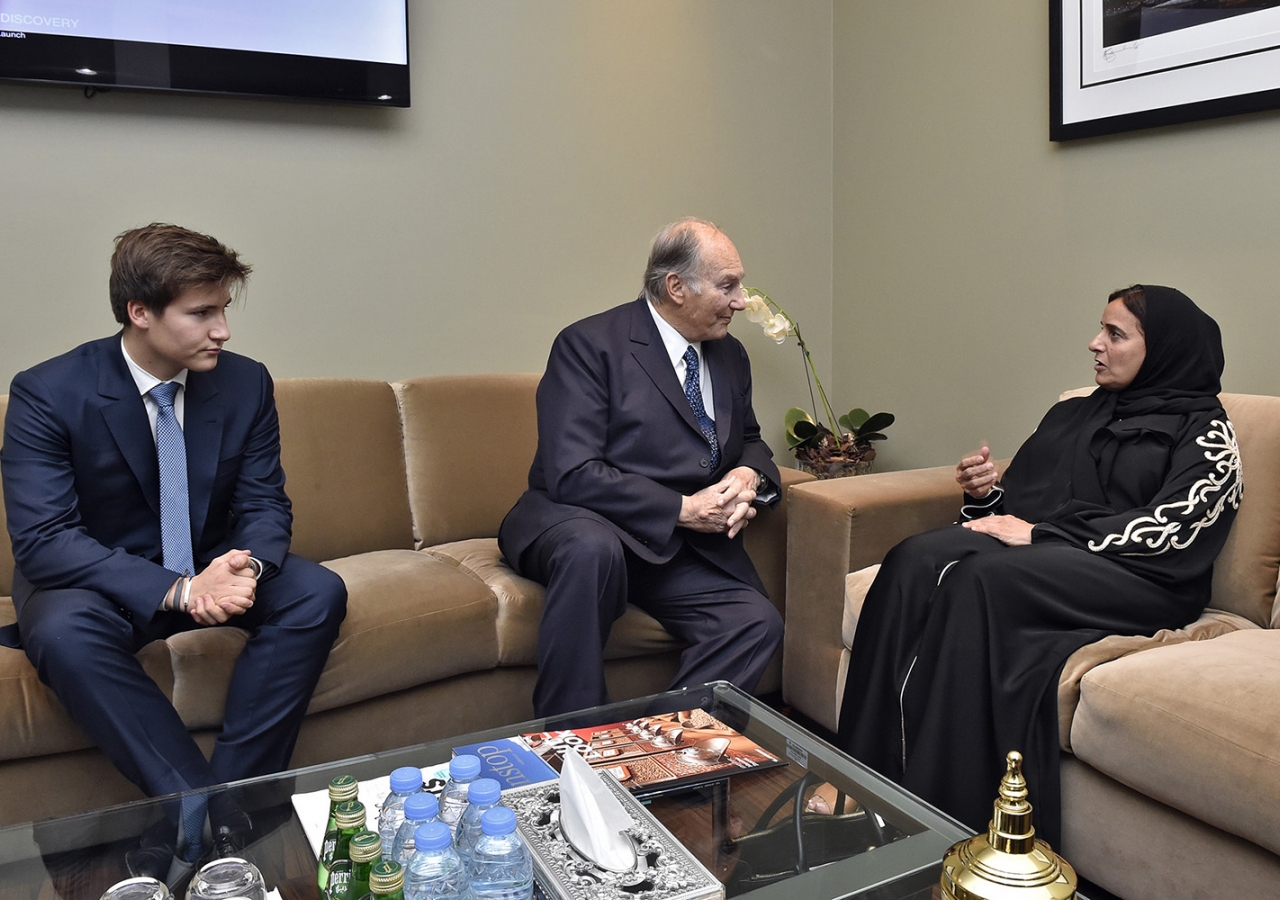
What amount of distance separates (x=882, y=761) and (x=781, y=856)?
0.81 meters

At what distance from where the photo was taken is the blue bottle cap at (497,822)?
98cm

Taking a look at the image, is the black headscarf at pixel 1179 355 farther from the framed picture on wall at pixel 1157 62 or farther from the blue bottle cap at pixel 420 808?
the blue bottle cap at pixel 420 808

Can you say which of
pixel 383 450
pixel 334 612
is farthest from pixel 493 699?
pixel 383 450

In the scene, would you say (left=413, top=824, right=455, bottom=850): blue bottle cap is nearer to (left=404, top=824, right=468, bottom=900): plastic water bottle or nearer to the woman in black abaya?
(left=404, top=824, right=468, bottom=900): plastic water bottle

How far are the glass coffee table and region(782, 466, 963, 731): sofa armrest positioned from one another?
0.87 metres

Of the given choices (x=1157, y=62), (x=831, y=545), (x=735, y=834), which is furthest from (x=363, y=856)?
(x=1157, y=62)

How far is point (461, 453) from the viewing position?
2.69 metres

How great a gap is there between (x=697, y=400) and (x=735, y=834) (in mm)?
1288

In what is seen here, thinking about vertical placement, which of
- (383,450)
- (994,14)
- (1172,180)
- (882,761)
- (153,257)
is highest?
(994,14)

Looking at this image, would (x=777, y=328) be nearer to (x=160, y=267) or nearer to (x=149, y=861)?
(x=160, y=267)

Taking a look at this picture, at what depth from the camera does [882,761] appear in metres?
1.96

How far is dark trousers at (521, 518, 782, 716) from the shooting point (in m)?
2.05

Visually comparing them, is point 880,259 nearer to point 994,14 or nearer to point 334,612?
point 994,14

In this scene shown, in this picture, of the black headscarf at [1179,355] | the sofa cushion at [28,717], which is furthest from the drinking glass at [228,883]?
the black headscarf at [1179,355]
